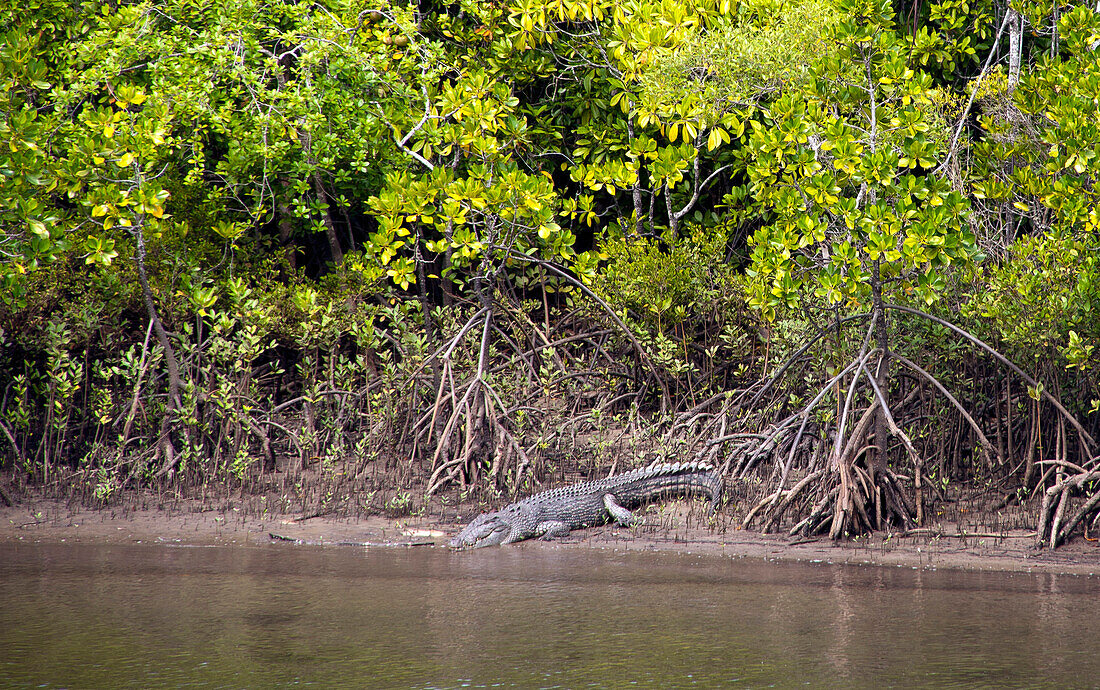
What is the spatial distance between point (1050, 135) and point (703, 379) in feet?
11.3

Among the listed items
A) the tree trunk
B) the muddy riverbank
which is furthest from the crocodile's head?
the tree trunk

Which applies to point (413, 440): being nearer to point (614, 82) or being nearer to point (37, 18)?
point (614, 82)

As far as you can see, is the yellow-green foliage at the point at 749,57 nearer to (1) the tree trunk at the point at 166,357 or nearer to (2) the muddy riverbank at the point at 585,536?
(2) the muddy riverbank at the point at 585,536

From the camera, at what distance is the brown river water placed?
417 cm

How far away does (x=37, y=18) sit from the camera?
26.9 feet

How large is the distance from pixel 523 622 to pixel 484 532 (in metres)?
1.85

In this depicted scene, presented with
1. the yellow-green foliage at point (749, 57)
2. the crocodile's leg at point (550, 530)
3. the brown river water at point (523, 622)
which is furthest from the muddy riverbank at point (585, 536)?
the yellow-green foliage at point (749, 57)

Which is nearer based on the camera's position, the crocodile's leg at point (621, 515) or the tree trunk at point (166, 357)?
the crocodile's leg at point (621, 515)

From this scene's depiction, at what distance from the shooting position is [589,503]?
7188mm

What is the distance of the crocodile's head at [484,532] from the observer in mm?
6641

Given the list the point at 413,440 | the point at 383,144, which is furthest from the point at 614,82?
the point at 413,440

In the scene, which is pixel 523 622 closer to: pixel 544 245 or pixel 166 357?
pixel 544 245

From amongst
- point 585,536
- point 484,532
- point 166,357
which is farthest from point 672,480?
point 166,357

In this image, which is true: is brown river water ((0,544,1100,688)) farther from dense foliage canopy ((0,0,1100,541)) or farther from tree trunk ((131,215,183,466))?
tree trunk ((131,215,183,466))
